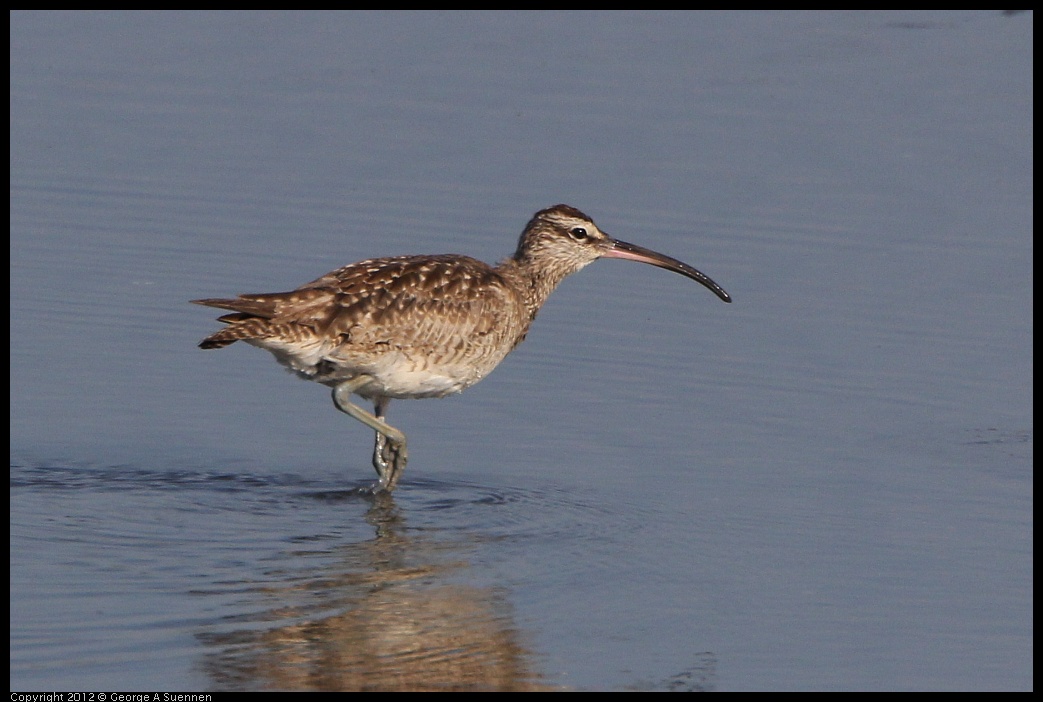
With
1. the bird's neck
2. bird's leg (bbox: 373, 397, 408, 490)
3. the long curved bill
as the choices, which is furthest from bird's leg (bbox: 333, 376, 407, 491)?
the long curved bill

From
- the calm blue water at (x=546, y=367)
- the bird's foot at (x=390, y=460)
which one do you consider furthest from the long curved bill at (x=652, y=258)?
the bird's foot at (x=390, y=460)

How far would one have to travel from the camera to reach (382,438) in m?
10.9

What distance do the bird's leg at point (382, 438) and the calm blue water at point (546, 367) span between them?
0.17m

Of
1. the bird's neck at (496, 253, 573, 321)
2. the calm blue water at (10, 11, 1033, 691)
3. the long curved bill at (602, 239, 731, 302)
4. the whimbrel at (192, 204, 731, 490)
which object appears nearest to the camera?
the calm blue water at (10, 11, 1033, 691)

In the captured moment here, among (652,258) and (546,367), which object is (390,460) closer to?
(546,367)

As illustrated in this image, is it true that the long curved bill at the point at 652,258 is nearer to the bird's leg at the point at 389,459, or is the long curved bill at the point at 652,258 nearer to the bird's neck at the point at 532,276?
the bird's neck at the point at 532,276

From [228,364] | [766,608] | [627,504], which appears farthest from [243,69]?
[766,608]

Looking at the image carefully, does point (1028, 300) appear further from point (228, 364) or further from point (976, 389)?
point (228, 364)

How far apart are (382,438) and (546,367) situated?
1.82 meters

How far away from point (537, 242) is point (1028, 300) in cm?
352

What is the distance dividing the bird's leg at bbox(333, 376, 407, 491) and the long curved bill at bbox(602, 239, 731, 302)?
1.83 m

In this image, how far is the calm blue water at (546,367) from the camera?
8492mm

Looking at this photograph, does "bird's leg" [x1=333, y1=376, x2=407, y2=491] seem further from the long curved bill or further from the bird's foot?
the long curved bill

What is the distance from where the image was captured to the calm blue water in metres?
8.49
